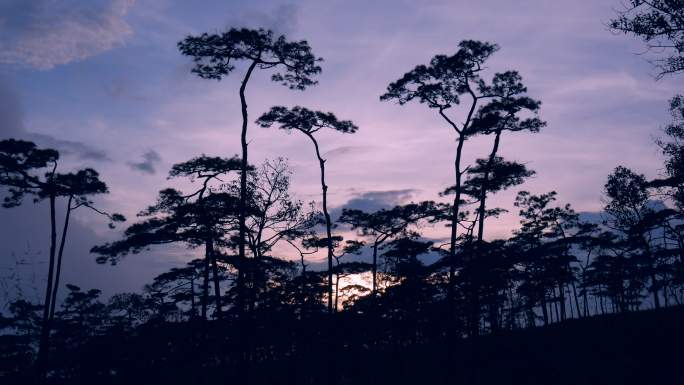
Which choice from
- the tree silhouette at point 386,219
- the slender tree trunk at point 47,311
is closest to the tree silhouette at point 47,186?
the slender tree trunk at point 47,311

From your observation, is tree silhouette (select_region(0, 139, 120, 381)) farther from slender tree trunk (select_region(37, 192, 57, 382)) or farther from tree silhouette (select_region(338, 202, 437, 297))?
tree silhouette (select_region(338, 202, 437, 297))

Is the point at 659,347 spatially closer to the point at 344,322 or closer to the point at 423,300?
the point at 423,300

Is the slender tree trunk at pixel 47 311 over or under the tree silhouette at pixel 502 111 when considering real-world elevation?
under

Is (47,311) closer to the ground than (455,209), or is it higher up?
closer to the ground

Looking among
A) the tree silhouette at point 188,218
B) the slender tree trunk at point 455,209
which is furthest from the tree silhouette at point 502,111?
the tree silhouette at point 188,218

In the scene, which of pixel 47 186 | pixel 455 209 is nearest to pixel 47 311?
pixel 47 186

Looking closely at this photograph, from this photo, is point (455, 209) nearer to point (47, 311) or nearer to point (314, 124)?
point (314, 124)

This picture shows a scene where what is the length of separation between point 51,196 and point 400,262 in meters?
25.7

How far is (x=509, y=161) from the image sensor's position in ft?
78.9

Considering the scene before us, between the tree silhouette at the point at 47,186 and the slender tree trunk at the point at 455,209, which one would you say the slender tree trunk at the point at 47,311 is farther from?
the slender tree trunk at the point at 455,209

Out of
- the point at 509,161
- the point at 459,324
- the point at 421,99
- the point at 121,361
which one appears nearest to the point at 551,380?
the point at 459,324

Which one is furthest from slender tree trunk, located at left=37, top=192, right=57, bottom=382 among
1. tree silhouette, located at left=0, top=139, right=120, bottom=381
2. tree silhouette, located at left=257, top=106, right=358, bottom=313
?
tree silhouette, located at left=257, top=106, right=358, bottom=313

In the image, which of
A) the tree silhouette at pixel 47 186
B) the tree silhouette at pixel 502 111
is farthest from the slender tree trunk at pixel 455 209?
the tree silhouette at pixel 47 186

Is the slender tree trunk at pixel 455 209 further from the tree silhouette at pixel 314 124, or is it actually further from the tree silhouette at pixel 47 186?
the tree silhouette at pixel 47 186
